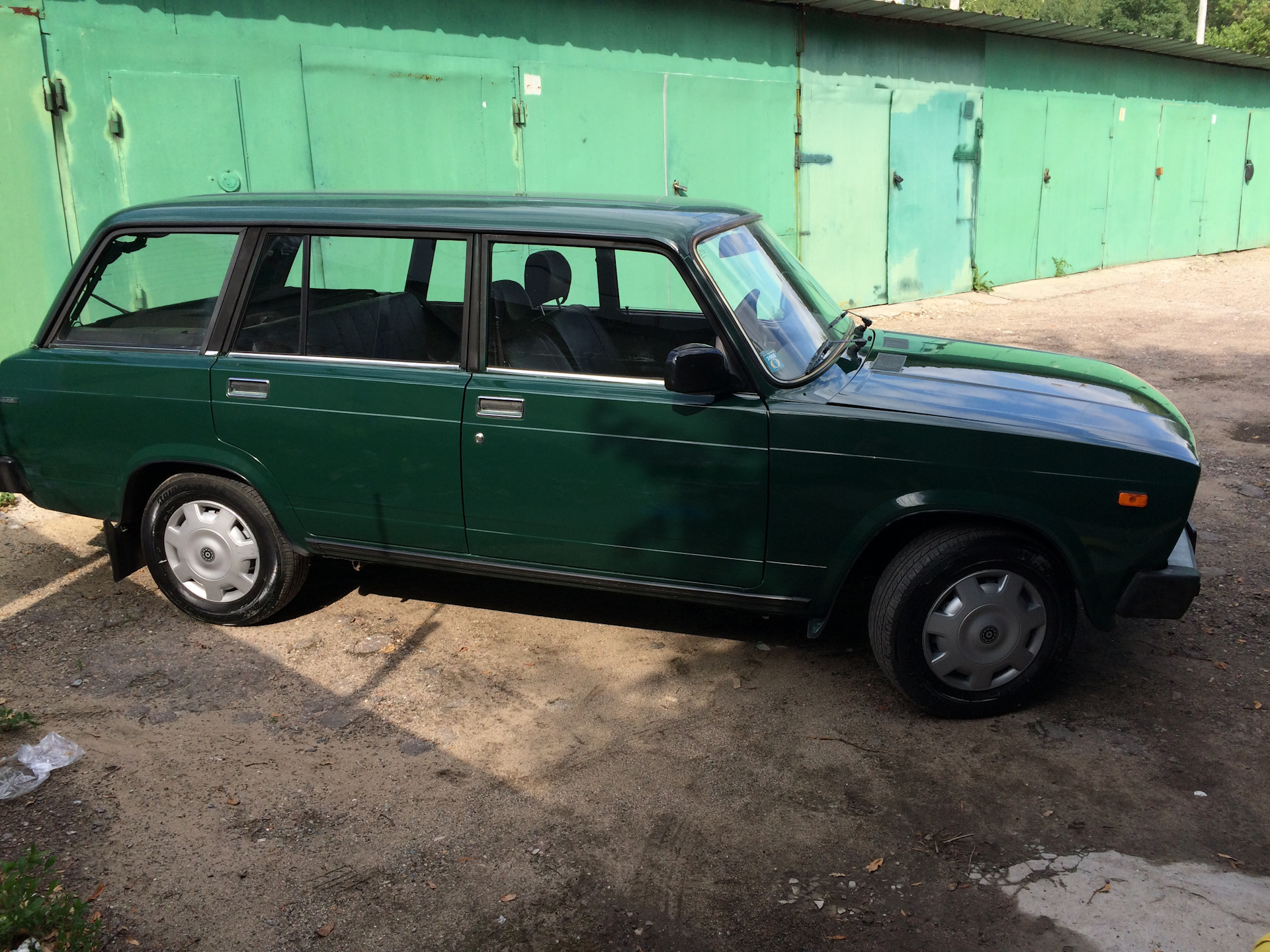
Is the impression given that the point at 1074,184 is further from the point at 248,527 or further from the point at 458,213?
the point at 248,527

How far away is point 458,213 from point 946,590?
7.75 feet

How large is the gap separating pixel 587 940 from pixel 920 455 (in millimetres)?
1936

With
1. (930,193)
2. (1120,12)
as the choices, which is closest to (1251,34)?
(1120,12)

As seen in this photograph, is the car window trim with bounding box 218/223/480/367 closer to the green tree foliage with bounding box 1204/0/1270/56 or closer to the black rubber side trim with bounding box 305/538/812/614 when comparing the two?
the black rubber side trim with bounding box 305/538/812/614

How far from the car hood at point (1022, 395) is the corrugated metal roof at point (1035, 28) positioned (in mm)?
8348

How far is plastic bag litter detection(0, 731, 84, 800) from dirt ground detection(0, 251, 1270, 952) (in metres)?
0.07

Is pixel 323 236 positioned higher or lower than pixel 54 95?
lower

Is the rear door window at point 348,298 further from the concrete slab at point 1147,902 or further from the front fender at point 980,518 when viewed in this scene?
the concrete slab at point 1147,902

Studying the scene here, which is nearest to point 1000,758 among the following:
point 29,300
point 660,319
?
point 660,319

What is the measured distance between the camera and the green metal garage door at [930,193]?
544 inches

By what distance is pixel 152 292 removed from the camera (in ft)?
15.6

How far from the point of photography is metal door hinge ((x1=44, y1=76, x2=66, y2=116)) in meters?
7.48

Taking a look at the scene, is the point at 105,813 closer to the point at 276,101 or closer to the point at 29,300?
the point at 29,300

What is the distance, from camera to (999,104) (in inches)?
594
